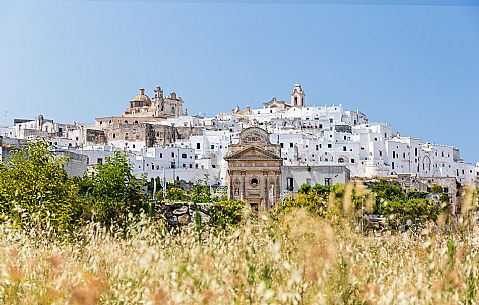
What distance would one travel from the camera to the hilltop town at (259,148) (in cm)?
4650

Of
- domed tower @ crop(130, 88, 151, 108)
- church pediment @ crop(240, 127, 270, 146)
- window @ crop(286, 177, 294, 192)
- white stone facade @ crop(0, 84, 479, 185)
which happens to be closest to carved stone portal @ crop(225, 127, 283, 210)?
window @ crop(286, 177, 294, 192)

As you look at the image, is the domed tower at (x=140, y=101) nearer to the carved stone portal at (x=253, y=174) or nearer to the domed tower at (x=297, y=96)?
the domed tower at (x=297, y=96)

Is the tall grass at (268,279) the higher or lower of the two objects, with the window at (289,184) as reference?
lower

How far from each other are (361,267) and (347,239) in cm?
107

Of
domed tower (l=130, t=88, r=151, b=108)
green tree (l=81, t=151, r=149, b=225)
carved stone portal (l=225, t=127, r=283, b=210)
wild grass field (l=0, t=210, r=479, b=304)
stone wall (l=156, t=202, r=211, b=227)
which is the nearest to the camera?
wild grass field (l=0, t=210, r=479, b=304)

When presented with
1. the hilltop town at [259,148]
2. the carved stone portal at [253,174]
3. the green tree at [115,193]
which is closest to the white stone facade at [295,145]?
the hilltop town at [259,148]

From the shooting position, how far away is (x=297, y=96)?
103 m

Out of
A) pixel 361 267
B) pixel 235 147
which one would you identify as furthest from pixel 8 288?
pixel 235 147

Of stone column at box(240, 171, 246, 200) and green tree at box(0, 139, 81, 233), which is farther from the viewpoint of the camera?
stone column at box(240, 171, 246, 200)

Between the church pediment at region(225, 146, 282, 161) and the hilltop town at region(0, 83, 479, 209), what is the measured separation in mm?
70

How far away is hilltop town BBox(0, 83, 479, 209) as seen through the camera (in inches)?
1831

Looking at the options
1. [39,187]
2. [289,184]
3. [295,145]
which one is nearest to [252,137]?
[289,184]

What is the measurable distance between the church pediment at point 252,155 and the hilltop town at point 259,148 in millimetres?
70

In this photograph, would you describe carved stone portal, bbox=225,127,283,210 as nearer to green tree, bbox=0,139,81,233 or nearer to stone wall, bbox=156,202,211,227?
stone wall, bbox=156,202,211,227
